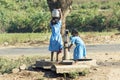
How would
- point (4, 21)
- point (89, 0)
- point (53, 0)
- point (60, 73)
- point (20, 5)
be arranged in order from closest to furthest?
1. point (60, 73)
2. point (53, 0)
3. point (4, 21)
4. point (20, 5)
5. point (89, 0)

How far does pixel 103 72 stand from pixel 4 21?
22.2 meters

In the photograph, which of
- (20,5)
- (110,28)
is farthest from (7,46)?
(20,5)

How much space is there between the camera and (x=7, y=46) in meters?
21.7

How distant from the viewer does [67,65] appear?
1088 centimetres

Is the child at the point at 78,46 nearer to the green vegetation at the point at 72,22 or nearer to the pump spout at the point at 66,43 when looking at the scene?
the pump spout at the point at 66,43

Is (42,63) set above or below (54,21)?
below

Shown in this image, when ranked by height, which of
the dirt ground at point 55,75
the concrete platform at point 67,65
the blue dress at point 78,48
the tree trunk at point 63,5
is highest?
the tree trunk at point 63,5

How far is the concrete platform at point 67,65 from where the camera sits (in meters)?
10.7

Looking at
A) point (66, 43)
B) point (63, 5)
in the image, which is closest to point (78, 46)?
point (66, 43)

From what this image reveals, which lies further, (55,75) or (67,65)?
(55,75)

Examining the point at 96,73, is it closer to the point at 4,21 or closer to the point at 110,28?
the point at 110,28

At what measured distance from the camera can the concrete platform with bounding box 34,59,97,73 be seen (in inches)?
421

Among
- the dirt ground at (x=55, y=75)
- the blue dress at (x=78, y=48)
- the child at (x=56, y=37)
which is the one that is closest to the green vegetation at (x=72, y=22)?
the blue dress at (x=78, y=48)

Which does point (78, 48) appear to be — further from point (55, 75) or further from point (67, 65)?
point (55, 75)
